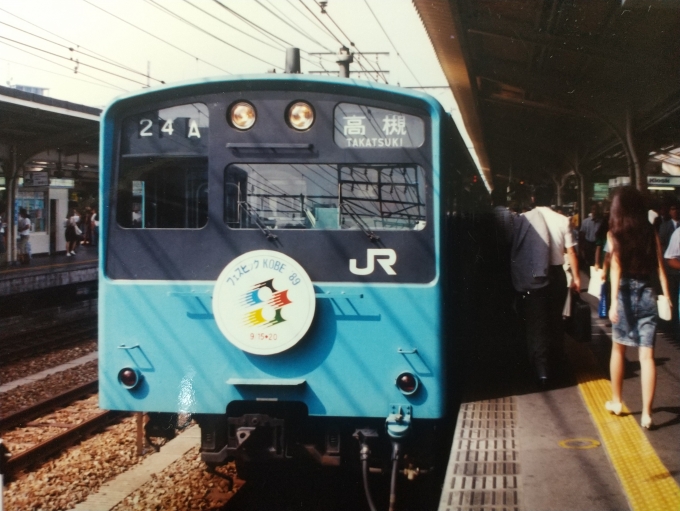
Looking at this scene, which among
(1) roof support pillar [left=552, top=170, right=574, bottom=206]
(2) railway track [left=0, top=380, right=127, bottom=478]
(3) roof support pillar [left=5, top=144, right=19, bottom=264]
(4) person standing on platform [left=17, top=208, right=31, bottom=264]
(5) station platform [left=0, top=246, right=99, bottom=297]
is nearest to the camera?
(2) railway track [left=0, top=380, right=127, bottom=478]

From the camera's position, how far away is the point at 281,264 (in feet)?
13.3

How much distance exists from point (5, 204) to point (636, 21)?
601 inches

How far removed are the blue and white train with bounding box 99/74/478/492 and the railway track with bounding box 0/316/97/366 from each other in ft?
20.8

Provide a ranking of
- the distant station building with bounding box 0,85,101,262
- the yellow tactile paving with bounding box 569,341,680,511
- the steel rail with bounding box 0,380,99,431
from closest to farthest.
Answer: the yellow tactile paving with bounding box 569,341,680,511 < the steel rail with bounding box 0,380,99,431 < the distant station building with bounding box 0,85,101,262

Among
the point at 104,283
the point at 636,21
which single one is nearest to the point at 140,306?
the point at 104,283

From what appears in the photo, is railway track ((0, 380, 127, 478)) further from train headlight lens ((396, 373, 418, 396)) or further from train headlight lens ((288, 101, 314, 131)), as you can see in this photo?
train headlight lens ((288, 101, 314, 131))

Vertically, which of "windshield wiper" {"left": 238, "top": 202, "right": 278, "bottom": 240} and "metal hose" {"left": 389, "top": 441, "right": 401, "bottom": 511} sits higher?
"windshield wiper" {"left": 238, "top": 202, "right": 278, "bottom": 240}

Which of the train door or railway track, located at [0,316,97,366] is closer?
railway track, located at [0,316,97,366]

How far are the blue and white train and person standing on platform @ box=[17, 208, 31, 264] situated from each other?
16239 millimetres

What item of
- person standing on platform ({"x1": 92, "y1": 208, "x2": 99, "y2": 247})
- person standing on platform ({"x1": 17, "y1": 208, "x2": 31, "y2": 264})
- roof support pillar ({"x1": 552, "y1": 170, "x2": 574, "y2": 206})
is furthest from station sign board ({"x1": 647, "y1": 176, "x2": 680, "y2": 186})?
person standing on platform ({"x1": 92, "y1": 208, "x2": 99, "y2": 247})

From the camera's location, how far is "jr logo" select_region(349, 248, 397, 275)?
4.08 m

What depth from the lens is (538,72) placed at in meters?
12.2

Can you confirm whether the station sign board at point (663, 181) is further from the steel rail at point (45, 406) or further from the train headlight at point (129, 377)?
the train headlight at point (129, 377)

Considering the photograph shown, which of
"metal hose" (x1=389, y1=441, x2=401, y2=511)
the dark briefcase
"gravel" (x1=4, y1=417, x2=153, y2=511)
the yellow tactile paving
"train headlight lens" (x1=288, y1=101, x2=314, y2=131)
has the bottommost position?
"gravel" (x1=4, y1=417, x2=153, y2=511)
